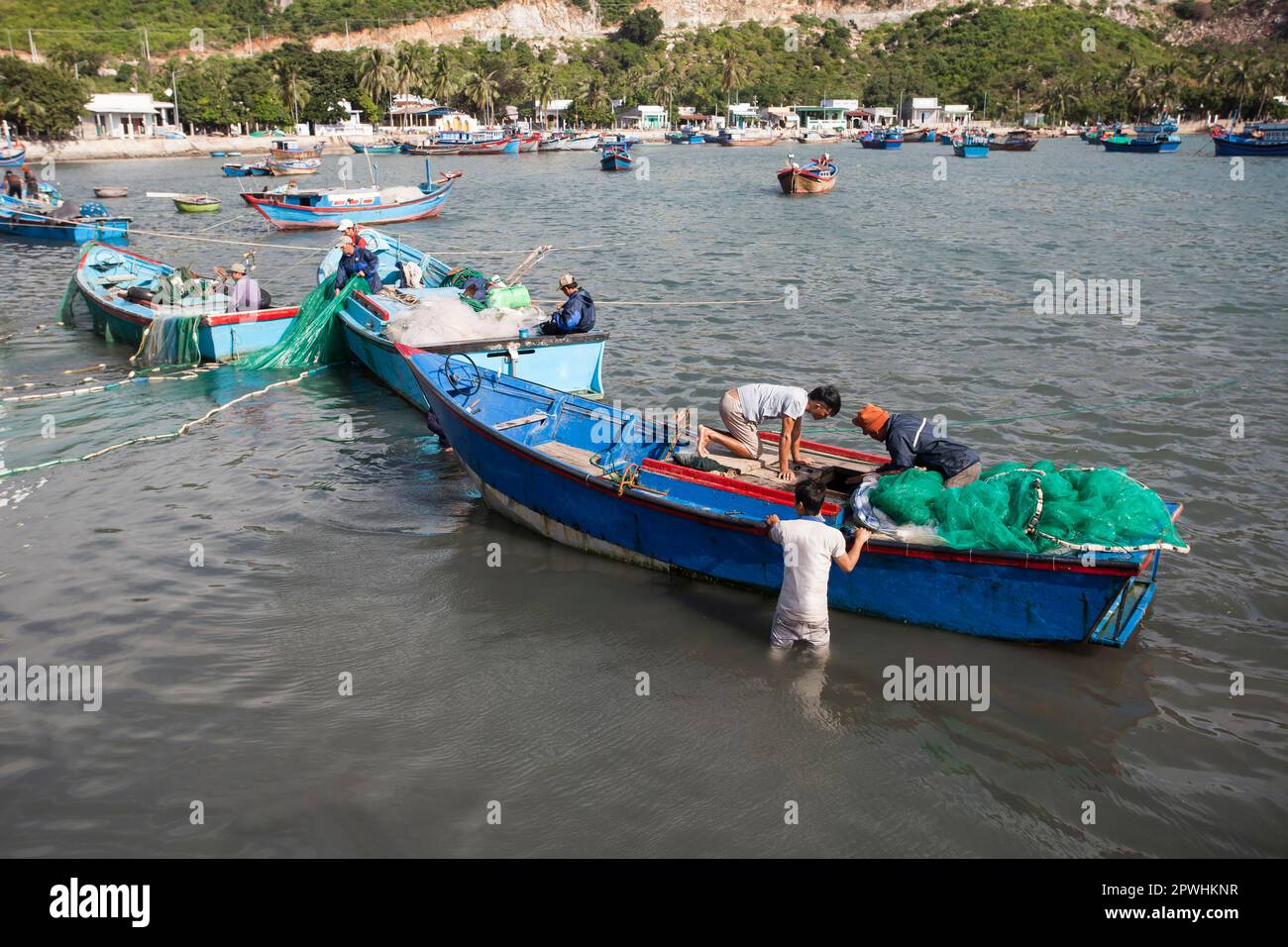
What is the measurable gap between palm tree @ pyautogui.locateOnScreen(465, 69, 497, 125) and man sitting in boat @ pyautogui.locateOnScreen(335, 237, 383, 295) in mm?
124347

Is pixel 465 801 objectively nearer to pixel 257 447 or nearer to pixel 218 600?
pixel 218 600

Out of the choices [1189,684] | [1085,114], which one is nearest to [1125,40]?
[1085,114]

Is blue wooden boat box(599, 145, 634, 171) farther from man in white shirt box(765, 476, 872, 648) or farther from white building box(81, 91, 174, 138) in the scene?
man in white shirt box(765, 476, 872, 648)

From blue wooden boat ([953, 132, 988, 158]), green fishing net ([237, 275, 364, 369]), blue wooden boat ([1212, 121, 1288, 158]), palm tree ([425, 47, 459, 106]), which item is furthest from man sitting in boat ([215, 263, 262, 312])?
palm tree ([425, 47, 459, 106])

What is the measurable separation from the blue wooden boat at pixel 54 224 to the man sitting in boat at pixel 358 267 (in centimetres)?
1988

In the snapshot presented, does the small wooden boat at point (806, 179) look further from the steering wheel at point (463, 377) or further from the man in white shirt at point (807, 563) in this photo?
the man in white shirt at point (807, 563)

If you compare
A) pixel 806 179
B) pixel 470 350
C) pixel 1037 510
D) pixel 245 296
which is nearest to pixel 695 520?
pixel 1037 510

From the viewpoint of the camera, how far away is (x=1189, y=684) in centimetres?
787

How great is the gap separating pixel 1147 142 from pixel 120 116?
307ft

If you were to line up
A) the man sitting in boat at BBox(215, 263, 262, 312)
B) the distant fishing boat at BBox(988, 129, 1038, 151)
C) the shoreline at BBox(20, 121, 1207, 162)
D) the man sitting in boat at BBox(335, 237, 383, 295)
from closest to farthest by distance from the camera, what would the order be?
the man sitting in boat at BBox(335, 237, 383, 295) < the man sitting in boat at BBox(215, 263, 262, 312) < the shoreline at BBox(20, 121, 1207, 162) < the distant fishing boat at BBox(988, 129, 1038, 151)

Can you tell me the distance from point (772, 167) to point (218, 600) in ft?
241

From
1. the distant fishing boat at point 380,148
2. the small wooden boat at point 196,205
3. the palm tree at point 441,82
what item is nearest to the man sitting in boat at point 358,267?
the small wooden boat at point 196,205

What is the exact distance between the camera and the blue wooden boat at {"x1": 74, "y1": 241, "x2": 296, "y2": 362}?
17328 millimetres

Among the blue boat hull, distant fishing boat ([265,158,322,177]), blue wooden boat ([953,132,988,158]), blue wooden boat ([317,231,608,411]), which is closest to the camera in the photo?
blue wooden boat ([317,231,608,411])
